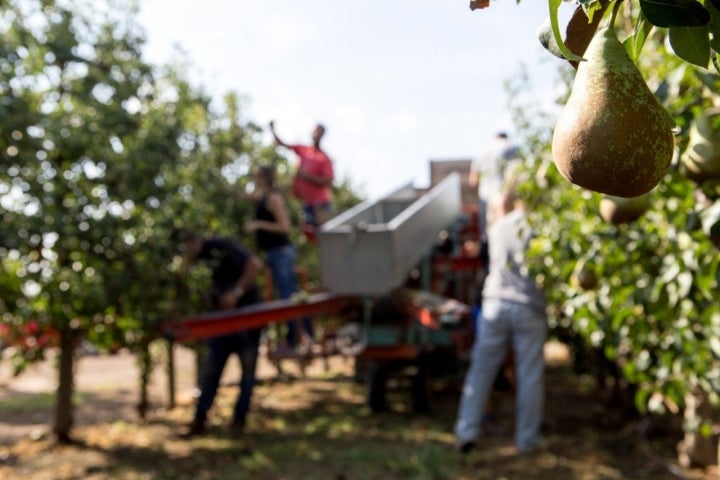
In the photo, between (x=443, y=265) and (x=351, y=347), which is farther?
(x=443, y=265)

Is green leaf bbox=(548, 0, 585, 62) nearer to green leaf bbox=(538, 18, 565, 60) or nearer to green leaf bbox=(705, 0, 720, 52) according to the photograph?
green leaf bbox=(538, 18, 565, 60)

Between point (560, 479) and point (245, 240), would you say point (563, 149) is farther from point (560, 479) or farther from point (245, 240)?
point (245, 240)

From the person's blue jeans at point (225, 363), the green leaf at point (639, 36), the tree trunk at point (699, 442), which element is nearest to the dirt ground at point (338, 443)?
the tree trunk at point (699, 442)

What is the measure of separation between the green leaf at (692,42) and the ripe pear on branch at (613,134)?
0.07 meters

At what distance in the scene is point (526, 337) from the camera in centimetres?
518

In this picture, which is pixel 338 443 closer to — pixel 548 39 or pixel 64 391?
pixel 64 391

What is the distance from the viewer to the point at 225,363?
648 centimetres

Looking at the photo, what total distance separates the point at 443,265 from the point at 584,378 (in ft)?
9.86

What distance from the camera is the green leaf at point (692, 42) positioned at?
108cm

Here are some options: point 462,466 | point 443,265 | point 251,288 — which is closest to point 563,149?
point 462,466

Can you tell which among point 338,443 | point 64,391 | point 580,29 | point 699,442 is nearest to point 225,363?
point 338,443

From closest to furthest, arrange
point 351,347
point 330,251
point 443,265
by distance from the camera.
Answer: point 330,251
point 351,347
point 443,265

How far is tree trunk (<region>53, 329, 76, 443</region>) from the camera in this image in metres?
6.36

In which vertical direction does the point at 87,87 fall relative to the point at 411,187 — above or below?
above
